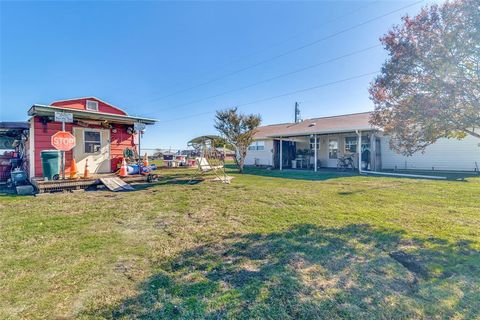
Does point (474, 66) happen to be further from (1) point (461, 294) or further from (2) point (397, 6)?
(2) point (397, 6)

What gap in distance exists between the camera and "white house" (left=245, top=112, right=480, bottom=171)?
12.8m

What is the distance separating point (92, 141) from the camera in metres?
9.84

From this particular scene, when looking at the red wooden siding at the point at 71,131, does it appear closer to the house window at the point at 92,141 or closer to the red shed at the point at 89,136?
the red shed at the point at 89,136

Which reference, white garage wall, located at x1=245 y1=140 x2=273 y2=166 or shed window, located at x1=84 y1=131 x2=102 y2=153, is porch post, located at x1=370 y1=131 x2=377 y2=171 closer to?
white garage wall, located at x1=245 y1=140 x2=273 y2=166

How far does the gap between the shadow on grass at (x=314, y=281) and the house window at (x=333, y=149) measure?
13986 mm

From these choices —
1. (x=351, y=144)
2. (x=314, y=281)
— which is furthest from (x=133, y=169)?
(x=351, y=144)

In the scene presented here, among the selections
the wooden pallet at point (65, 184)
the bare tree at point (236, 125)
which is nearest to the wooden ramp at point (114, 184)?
the wooden pallet at point (65, 184)

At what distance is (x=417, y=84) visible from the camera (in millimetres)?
3721

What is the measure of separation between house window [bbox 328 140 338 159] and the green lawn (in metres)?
11.3

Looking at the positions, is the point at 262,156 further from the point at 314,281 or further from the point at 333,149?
the point at 314,281

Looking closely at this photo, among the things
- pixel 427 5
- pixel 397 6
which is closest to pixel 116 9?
pixel 427 5

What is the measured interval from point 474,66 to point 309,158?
14.7 metres

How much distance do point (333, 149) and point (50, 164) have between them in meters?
16.4

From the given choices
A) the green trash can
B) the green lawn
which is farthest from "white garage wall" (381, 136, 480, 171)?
the green trash can
